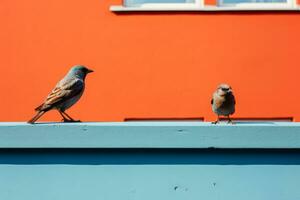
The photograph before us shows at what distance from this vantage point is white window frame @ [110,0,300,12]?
7.02 m

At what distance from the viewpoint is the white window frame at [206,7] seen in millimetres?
7023

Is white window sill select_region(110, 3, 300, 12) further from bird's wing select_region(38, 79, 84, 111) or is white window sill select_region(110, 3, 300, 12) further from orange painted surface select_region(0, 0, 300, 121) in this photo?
bird's wing select_region(38, 79, 84, 111)

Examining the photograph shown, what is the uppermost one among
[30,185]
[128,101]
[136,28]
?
[136,28]

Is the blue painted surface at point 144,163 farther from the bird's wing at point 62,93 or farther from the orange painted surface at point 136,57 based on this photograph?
the orange painted surface at point 136,57

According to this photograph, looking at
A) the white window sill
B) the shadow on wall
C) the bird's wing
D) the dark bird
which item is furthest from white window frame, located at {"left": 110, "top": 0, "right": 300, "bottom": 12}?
the shadow on wall

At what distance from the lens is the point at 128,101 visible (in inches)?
277

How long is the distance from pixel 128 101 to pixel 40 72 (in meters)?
1.23

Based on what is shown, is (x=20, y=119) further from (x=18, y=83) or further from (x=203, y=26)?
(x=203, y=26)

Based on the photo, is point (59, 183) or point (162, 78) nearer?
point (59, 183)

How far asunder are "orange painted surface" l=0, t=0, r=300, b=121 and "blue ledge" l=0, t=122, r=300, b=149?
16.0 ft

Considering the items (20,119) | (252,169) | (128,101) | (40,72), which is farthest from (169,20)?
(252,169)

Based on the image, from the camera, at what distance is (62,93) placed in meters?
3.73

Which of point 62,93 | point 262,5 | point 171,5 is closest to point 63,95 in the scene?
point 62,93

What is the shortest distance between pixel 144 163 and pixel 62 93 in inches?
68.1
